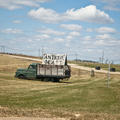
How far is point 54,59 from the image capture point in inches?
1807

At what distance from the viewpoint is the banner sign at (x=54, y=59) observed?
45.4 metres

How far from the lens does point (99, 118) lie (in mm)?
13742

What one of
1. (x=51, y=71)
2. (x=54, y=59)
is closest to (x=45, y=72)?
(x=51, y=71)

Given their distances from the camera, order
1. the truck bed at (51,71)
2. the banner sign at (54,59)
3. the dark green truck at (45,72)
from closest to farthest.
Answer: the dark green truck at (45,72) → the truck bed at (51,71) → the banner sign at (54,59)

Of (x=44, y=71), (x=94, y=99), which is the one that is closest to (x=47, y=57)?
(x=44, y=71)

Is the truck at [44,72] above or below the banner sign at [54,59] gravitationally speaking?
below

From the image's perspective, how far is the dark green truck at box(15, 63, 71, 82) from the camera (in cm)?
3948

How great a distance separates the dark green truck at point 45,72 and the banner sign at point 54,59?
17.4ft

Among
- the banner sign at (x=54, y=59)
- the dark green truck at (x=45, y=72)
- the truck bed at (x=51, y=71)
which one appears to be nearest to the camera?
the dark green truck at (x=45, y=72)

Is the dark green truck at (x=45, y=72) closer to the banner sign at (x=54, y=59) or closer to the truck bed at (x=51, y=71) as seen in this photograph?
the truck bed at (x=51, y=71)

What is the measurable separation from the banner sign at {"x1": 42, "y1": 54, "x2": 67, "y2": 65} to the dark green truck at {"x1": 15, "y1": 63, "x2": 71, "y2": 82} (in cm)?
530

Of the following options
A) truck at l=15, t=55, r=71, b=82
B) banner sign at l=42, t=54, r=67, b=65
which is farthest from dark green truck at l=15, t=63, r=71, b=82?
banner sign at l=42, t=54, r=67, b=65

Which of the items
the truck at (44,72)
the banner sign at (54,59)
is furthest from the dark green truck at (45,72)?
the banner sign at (54,59)

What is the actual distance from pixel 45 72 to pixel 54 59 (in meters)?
6.48
